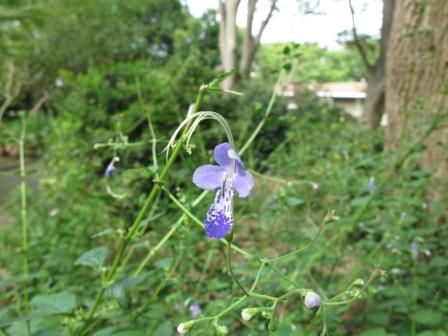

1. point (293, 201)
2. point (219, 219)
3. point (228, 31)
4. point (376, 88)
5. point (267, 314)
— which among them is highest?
point (219, 219)

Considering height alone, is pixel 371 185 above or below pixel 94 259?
below

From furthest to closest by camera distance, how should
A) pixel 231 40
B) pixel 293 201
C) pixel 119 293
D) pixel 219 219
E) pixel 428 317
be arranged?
pixel 231 40 → pixel 428 317 → pixel 293 201 → pixel 119 293 → pixel 219 219

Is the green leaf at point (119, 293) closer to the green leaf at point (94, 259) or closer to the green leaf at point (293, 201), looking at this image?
the green leaf at point (94, 259)

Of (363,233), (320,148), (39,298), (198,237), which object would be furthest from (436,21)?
(39,298)

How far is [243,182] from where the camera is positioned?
599 millimetres

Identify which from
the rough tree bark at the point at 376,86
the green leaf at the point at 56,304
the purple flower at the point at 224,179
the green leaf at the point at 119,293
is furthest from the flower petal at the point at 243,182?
the rough tree bark at the point at 376,86

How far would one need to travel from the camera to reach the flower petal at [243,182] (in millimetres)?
592

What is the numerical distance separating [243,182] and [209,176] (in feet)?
0.15

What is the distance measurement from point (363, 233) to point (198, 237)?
102 cm

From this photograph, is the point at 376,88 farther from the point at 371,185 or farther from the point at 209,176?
the point at 209,176

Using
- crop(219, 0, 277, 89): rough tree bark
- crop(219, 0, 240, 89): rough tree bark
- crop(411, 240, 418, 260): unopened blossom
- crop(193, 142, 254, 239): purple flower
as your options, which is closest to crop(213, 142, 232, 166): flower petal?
crop(193, 142, 254, 239): purple flower

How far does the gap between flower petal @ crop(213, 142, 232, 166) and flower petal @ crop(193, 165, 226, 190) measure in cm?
1

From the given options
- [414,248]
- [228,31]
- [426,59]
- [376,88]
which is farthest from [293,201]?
[228,31]

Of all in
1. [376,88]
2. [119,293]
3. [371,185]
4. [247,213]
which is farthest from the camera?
[376,88]
